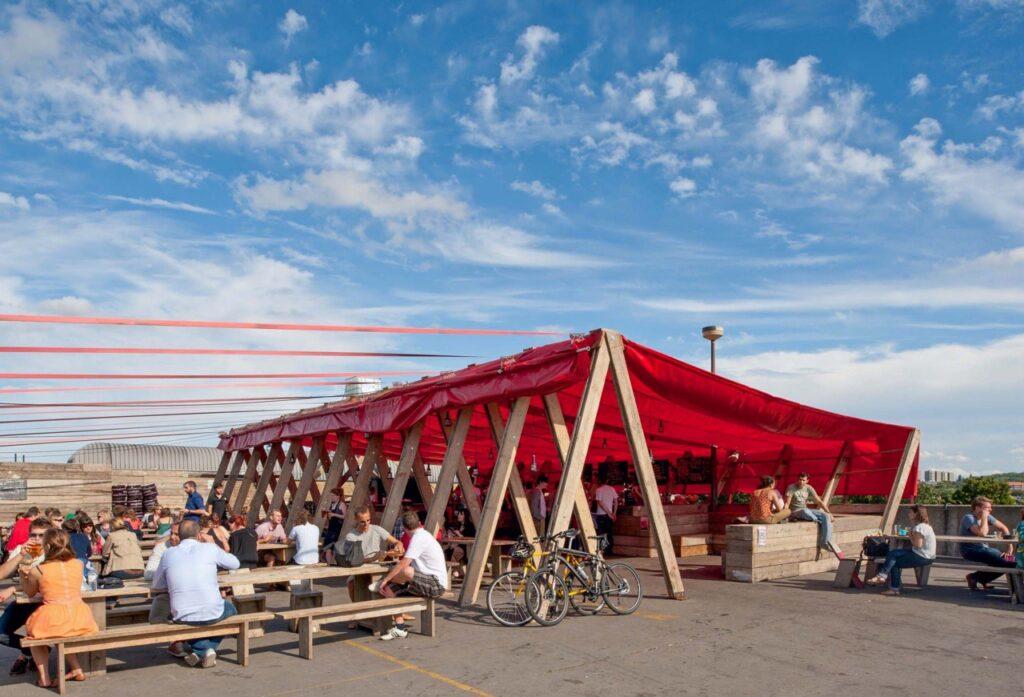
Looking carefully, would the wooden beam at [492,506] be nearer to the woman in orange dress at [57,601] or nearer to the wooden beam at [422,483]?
the wooden beam at [422,483]

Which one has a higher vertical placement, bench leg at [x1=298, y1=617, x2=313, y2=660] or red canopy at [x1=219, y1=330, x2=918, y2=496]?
A: red canopy at [x1=219, y1=330, x2=918, y2=496]

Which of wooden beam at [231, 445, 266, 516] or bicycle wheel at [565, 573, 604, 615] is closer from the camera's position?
bicycle wheel at [565, 573, 604, 615]

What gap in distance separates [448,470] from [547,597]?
2668 millimetres

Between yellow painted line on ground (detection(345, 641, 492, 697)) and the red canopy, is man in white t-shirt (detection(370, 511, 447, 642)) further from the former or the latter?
the red canopy

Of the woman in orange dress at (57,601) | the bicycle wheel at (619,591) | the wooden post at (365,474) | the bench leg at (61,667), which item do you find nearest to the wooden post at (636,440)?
the bicycle wheel at (619,591)

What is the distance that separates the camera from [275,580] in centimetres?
773

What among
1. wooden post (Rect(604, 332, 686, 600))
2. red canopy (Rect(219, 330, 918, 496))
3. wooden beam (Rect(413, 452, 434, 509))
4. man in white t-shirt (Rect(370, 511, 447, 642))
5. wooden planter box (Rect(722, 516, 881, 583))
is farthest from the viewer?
wooden beam (Rect(413, 452, 434, 509))

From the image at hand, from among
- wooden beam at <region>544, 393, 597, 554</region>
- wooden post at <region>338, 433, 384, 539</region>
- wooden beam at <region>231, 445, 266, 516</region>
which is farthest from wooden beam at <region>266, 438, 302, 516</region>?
wooden beam at <region>544, 393, 597, 554</region>

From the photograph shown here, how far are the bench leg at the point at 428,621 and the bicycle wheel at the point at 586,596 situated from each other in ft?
4.97

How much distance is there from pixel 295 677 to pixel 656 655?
2938mm

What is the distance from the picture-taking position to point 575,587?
28.4 feet

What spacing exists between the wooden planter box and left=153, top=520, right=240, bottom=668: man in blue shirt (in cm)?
685

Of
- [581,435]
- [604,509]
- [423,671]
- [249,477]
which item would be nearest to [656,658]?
[423,671]

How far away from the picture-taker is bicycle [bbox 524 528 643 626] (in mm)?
8141
